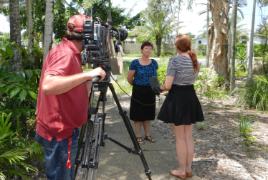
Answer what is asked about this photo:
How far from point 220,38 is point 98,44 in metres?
9.81

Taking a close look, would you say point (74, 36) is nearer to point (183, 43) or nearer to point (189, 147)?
point (183, 43)

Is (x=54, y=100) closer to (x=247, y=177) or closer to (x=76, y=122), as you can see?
(x=76, y=122)

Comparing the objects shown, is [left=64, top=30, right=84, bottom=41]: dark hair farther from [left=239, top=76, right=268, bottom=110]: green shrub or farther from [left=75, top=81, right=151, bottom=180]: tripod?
[left=239, top=76, right=268, bottom=110]: green shrub

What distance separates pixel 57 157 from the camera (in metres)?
2.89

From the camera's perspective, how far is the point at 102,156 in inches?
221

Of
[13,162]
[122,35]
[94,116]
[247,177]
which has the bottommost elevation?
[247,177]

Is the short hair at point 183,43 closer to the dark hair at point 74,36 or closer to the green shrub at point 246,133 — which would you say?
the dark hair at point 74,36

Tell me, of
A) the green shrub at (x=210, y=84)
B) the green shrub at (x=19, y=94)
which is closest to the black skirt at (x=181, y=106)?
the green shrub at (x=19, y=94)

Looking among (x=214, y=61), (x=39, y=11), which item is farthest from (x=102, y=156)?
(x=39, y=11)

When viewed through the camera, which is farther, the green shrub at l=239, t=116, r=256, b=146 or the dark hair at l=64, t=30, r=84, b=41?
the green shrub at l=239, t=116, r=256, b=146

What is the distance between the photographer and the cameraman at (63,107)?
2588 millimetres

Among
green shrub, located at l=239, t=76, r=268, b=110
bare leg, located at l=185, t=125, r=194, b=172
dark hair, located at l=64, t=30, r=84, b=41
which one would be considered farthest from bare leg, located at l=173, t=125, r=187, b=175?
green shrub, located at l=239, t=76, r=268, b=110

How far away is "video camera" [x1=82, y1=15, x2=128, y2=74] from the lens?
8.91 feet

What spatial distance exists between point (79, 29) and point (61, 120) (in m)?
0.63
